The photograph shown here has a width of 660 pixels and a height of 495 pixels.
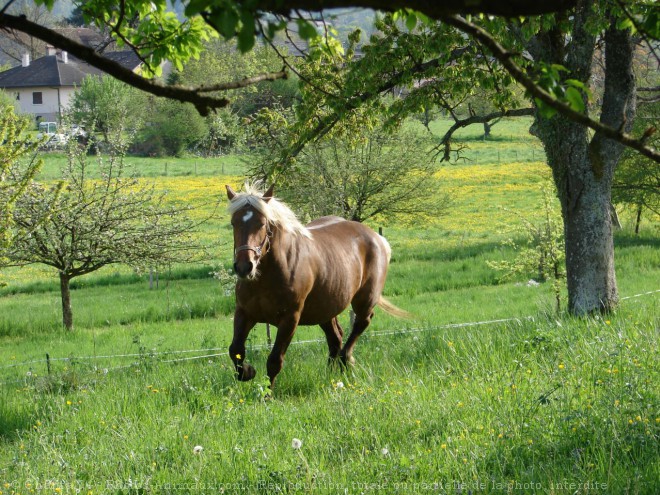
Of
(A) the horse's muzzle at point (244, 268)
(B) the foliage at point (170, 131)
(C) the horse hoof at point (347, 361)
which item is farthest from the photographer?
(B) the foliage at point (170, 131)

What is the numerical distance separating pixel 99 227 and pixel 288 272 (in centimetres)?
761

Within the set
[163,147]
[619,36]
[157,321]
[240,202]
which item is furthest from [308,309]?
[163,147]

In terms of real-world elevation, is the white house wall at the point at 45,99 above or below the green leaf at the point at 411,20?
above

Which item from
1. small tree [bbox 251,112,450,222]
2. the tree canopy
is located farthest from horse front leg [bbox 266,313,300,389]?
small tree [bbox 251,112,450,222]

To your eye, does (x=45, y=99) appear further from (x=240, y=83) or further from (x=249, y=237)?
(x=240, y=83)

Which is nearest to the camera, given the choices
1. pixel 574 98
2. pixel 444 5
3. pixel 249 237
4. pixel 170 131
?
pixel 444 5

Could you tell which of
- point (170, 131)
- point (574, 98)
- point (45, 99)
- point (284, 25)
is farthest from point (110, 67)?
point (45, 99)

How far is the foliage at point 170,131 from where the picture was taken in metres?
60.3

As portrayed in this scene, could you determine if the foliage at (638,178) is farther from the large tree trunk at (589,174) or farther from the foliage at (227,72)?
the foliage at (227,72)

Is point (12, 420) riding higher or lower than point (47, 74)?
lower

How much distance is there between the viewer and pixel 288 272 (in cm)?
831

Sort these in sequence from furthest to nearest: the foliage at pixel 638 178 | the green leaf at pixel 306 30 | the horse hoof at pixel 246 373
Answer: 1. the foliage at pixel 638 178
2. the horse hoof at pixel 246 373
3. the green leaf at pixel 306 30

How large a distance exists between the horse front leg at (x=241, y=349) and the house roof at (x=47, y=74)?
261ft

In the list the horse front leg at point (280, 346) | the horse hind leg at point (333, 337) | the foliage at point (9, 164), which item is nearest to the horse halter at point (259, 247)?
the horse front leg at point (280, 346)
